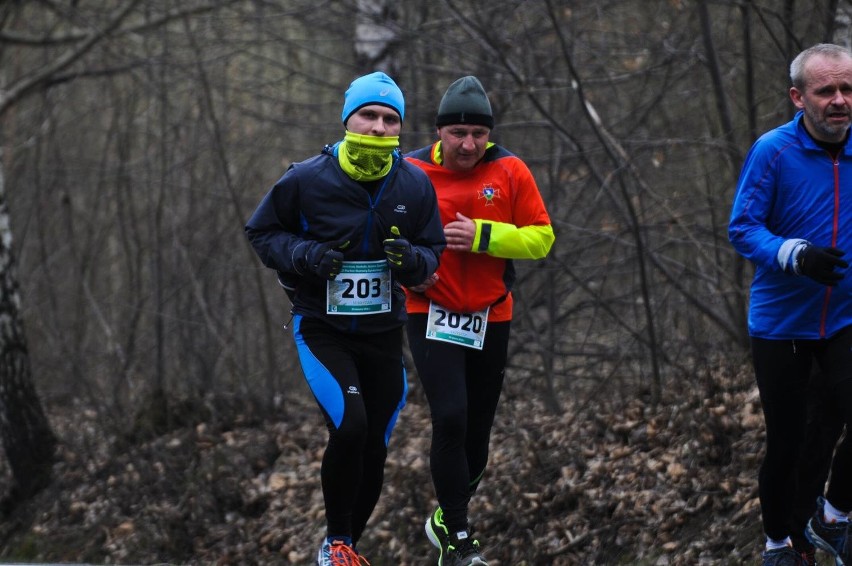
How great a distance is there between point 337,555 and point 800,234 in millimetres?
2551

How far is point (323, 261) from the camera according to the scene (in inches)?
205

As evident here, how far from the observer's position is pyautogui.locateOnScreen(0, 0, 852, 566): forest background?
784 cm

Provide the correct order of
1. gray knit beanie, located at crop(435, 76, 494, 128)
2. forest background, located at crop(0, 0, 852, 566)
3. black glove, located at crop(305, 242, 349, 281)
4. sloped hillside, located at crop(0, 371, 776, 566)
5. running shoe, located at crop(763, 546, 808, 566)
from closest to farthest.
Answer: black glove, located at crop(305, 242, 349, 281) → running shoe, located at crop(763, 546, 808, 566) → gray knit beanie, located at crop(435, 76, 494, 128) → sloped hillside, located at crop(0, 371, 776, 566) → forest background, located at crop(0, 0, 852, 566)

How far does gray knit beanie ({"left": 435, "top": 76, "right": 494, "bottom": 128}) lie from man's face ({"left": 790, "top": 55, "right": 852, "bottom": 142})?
157cm

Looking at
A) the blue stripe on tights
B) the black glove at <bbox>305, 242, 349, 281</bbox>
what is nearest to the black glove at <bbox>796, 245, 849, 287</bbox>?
the black glove at <bbox>305, 242, 349, 281</bbox>

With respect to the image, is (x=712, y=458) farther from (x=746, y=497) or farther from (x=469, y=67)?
(x=469, y=67)

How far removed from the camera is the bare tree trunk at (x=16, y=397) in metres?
11.2

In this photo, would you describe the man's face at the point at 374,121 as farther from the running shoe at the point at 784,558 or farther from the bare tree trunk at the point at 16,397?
the bare tree trunk at the point at 16,397

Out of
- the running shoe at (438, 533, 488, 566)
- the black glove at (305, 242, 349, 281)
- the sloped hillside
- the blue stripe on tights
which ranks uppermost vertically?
the black glove at (305, 242, 349, 281)

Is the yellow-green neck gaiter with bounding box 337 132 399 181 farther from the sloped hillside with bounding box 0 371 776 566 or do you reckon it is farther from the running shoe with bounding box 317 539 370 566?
the sloped hillside with bounding box 0 371 776 566

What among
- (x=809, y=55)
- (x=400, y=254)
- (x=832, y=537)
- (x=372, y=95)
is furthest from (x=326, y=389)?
(x=809, y=55)

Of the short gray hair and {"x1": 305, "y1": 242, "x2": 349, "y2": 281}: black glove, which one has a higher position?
the short gray hair

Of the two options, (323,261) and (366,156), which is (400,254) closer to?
(323,261)

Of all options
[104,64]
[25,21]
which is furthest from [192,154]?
[25,21]
